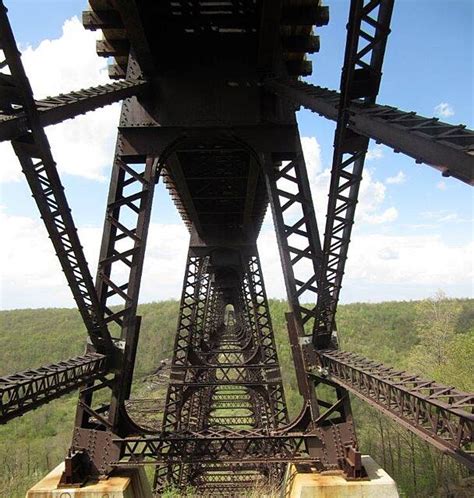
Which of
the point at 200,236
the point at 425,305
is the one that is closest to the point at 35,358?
the point at 425,305

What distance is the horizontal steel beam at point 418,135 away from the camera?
87.4 inches

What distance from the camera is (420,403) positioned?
127 inches

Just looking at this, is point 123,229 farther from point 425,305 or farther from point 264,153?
point 425,305

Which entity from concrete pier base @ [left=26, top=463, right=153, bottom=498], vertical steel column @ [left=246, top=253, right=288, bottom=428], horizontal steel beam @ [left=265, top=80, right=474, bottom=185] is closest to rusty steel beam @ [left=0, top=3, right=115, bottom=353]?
concrete pier base @ [left=26, top=463, right=153, bottom=498]

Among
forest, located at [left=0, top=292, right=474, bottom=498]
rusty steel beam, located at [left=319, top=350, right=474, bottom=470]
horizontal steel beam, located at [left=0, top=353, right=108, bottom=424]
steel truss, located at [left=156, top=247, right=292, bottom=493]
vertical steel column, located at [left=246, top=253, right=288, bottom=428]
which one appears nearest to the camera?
rusty steel beam, located at [left=319, top=350, right=474, bottom=470]

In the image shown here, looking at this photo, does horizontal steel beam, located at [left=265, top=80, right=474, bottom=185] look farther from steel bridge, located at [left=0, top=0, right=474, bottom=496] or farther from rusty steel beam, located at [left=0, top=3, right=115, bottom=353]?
rusty steel beam, located at [left=0, top=3, right=115, bottom=353]

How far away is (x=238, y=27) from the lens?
5590 mm

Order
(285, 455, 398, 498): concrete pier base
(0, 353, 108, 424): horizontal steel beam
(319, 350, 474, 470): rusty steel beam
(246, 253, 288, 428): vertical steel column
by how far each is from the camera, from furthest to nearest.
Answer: (246, 253, 288, 428): vertical steel column, (285, 455, 398, 498): concrete pier base, (0, 353, 108, 424): horizontal steel beam, (319, 350, 474, 470): rusty steel beam

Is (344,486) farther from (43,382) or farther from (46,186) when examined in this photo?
(46,186)

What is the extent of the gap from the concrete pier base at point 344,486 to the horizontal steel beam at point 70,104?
4402mm

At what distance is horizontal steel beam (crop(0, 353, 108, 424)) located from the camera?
11.6ft

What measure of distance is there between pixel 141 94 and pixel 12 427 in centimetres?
5054

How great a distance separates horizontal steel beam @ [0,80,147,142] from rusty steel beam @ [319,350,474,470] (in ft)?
11.8

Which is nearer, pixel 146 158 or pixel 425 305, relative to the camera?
pixel 146 158
